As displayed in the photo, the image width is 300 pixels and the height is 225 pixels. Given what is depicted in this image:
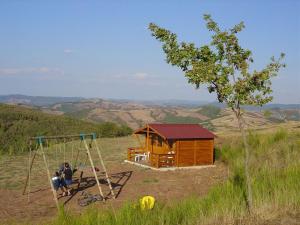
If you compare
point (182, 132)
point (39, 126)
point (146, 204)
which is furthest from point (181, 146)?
point (39, 126)

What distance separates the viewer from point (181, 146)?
27.6 m

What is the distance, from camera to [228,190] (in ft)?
37.6

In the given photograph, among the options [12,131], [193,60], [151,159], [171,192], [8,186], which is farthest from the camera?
[12,131]

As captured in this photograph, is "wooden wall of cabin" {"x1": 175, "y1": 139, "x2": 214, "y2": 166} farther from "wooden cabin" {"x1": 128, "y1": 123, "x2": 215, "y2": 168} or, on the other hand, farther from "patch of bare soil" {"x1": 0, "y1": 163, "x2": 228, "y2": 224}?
"patch of bare soil" {"x1": 0, "y1": 163, "x2": 228, "y2": 224}

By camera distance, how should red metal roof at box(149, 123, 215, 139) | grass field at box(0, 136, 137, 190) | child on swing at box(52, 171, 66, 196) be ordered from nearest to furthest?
child on swing at box(52, 171, 66, 196)
grass field at box(0, 136, 137, 190)
red metal roof at box(149, 123, 215, 139)

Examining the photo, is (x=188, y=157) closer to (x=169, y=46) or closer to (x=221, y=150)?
(x=221, y=150)

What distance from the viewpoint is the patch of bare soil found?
Answer: 15.3m

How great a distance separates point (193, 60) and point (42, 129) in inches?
2343

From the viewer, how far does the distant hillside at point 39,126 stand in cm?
5697

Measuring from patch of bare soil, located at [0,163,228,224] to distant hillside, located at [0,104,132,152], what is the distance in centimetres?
2971

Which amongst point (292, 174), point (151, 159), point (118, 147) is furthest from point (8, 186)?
point (118, 147)

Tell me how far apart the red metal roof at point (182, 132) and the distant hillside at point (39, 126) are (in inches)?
1040

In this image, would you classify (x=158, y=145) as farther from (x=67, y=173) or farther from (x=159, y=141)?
(x=67, y=173)

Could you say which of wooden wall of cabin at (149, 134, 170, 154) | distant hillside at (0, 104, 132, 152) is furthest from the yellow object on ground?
distant hillside at (0, 104, 132, 152)
